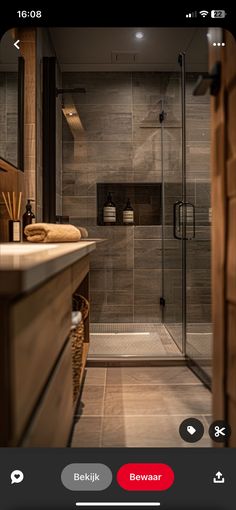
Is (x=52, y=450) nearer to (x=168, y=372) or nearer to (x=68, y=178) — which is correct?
(x=168, y=372)

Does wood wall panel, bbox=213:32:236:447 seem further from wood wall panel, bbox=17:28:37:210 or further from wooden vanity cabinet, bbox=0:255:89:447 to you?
wood wall panel, bbox=17:28:37:210

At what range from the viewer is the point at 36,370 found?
0.52 m

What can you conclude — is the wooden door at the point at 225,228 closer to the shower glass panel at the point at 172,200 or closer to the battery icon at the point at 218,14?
the battery icon at the point at 218,14

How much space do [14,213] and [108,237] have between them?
127 cm

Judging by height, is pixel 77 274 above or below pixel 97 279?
above

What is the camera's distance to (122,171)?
281 centimetres

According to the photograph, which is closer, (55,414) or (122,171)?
(55,414)

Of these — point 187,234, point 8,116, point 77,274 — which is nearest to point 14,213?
point 8,116

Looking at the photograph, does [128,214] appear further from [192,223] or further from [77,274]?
[77,274]

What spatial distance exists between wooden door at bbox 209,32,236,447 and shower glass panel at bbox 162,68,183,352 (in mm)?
1594

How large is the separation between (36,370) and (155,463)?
0.17 meters

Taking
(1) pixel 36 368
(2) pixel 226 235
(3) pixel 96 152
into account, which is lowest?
(1) pixel 36 368

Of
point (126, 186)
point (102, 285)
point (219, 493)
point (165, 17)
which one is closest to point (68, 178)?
point (126, 186)

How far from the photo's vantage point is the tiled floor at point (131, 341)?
6.96ft
